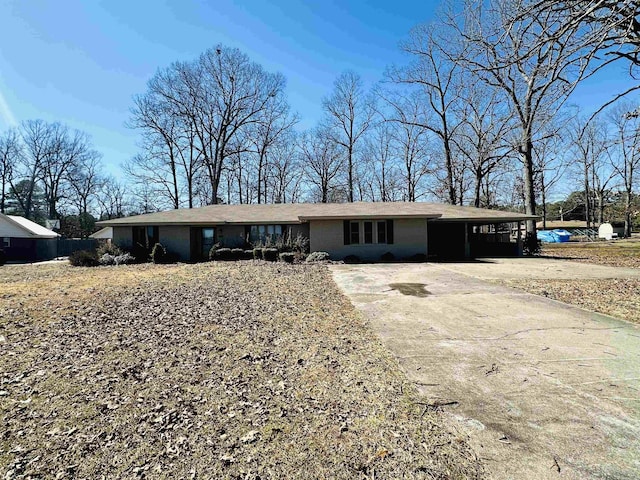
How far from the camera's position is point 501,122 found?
2305 centimetres

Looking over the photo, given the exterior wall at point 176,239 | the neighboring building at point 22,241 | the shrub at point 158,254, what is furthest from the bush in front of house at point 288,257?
the neighboring building at point 22,241

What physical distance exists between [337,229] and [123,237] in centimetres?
1209

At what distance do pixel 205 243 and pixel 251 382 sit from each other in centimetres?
1628

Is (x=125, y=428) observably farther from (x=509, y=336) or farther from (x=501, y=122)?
(x=501, y=122)

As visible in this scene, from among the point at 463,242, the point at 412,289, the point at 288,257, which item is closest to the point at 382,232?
the point at 288,257

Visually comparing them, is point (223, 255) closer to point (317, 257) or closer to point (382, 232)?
point (317, 257)

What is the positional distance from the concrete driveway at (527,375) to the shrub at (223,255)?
11.2m

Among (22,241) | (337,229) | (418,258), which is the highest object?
(22,241)

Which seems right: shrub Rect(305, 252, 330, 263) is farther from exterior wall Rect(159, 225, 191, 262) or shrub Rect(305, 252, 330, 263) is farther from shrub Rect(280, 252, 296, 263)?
exterior wall Rect(159, 225, 191, 262)

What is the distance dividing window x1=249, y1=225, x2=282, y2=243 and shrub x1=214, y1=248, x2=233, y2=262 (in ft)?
5.52

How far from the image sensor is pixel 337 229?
17312 mm

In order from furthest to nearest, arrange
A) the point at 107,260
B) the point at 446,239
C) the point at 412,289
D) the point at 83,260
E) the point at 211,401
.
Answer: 1. the point at 446,239
2. the point at 107,260
3. the point at 83,260
4. the point at 412,289
5. the point at 211,401

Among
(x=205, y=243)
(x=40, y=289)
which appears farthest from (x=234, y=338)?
(x=205, y=243)

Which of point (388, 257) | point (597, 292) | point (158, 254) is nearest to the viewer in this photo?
point (597, 292)
